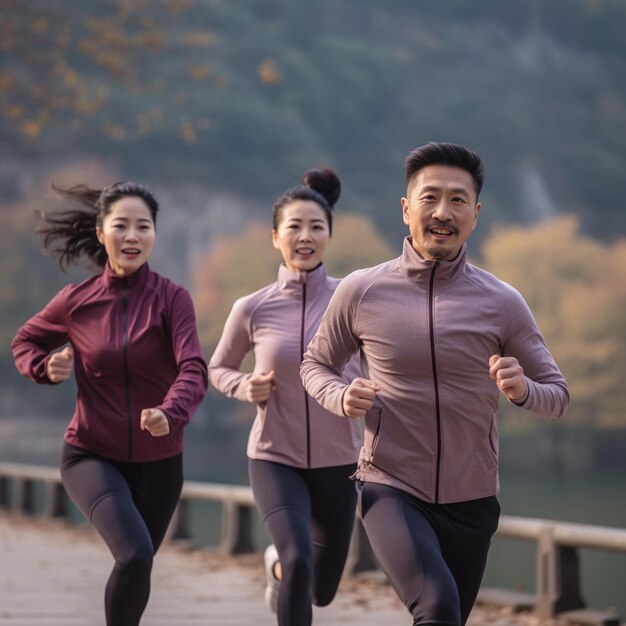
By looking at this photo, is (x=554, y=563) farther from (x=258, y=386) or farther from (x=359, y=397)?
(x=359, y=397)

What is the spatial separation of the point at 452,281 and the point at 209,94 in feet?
228

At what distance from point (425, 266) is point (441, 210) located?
18 centimetres

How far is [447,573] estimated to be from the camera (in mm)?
3797

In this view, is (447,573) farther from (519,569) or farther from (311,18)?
(311,18)

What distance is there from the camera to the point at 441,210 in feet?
13.1

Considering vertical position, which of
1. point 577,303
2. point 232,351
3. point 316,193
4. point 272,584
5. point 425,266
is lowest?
point 272,584

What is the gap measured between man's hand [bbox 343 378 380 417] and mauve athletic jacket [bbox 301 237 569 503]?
8cm

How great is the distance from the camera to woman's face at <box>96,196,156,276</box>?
5.31 metres

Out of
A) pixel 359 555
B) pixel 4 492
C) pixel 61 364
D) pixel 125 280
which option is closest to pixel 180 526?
A: pixel 359 555

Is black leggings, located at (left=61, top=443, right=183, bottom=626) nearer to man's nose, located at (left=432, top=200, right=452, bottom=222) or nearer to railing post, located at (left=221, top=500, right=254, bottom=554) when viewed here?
man's nose, located at (left=432, top=200, right=452, bottom=222)

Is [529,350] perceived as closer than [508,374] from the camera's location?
No

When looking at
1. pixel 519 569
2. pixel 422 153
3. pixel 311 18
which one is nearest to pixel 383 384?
pixel 422 153

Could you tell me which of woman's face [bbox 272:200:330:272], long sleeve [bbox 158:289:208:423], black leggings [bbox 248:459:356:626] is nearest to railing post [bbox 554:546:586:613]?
black leggings [bbox 248:459:356:626]

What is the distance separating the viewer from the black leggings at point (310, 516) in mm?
5266
